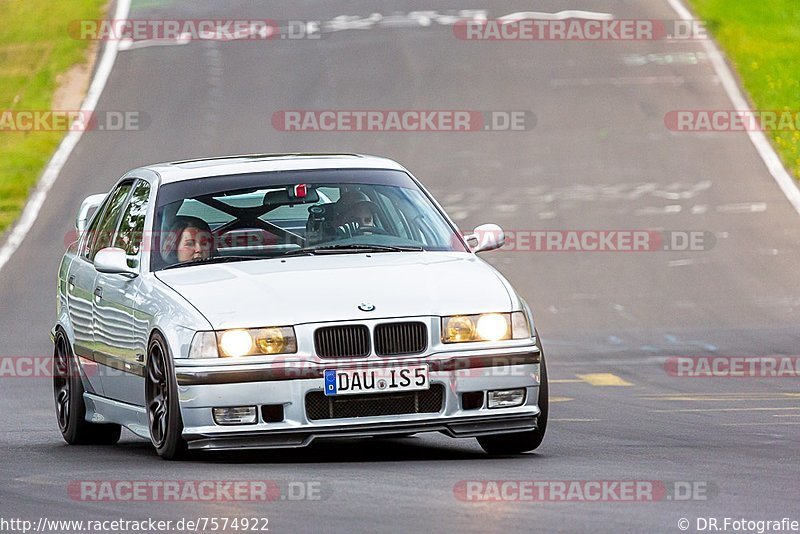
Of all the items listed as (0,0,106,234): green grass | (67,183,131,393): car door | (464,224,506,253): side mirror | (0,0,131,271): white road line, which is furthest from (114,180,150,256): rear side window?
(0,0,106,234): green grass

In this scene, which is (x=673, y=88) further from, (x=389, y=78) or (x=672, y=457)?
(x=672, y=457)

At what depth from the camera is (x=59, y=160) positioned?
29.3 metres

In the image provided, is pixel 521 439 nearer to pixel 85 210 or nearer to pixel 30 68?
pixel 85 210

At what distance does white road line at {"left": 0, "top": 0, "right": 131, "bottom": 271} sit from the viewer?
80.6 feet

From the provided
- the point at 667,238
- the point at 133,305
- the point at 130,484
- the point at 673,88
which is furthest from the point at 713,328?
the point at 673,88

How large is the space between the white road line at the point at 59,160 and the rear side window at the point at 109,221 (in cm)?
1174

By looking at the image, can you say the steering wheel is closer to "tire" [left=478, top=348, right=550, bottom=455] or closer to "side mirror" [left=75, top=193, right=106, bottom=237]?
"tire" [left=478, top=348, right=550, bottom=455]

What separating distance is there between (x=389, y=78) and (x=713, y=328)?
15946 millimetres

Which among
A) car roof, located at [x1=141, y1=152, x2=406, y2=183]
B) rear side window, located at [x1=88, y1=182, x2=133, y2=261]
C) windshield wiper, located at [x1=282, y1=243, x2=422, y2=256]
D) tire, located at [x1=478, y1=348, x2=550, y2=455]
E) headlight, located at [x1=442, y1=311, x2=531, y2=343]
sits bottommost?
tire, located at [x1=478, y1=348, x2=550, y2=455]

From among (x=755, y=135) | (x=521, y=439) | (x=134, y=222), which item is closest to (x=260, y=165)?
(x=134, y=222)

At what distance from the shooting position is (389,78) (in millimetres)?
33500

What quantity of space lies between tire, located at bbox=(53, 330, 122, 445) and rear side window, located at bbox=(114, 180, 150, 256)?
37.6 inches

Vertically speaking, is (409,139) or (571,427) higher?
(571,427)

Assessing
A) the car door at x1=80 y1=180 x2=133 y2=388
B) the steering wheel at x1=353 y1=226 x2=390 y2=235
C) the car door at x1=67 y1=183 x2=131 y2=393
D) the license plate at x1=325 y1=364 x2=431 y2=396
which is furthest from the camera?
the car door at x1=67 y1=183 x2=131 y2=393
